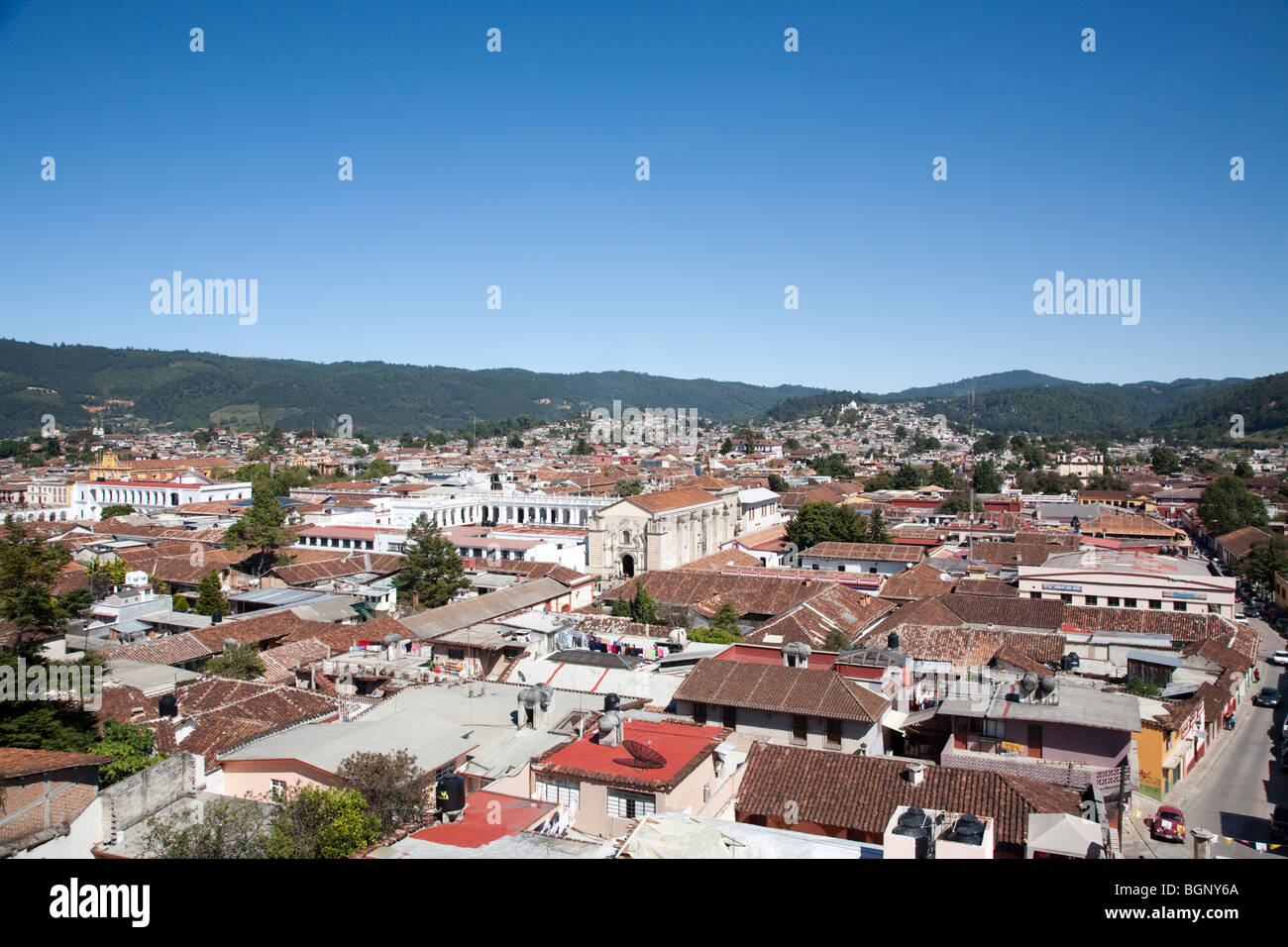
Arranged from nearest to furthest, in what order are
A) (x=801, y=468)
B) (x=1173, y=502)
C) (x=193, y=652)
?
1. (x=193, y=652)
2. (x=1173, y=502)
3. (x=801, y=468)

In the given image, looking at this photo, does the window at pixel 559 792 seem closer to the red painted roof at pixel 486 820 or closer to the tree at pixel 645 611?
the red painted roof at pixel 486 820

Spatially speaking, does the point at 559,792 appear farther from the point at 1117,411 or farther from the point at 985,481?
the point at 1117,411

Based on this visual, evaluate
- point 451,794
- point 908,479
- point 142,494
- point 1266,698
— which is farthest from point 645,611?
point 908,479

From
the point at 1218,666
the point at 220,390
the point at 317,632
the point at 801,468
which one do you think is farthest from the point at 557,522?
the point at 220,390

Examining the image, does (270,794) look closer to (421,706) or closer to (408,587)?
(421,706)

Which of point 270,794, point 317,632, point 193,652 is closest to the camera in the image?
point 270,794

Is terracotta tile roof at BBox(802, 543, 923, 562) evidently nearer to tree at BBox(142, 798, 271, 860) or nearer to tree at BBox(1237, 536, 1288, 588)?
tree at BBox(1237, 536, 1288, 588)

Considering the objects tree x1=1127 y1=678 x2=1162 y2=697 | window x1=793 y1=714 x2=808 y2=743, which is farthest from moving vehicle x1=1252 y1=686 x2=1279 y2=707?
window x1=793 y1=714 x2=808 y2=743
